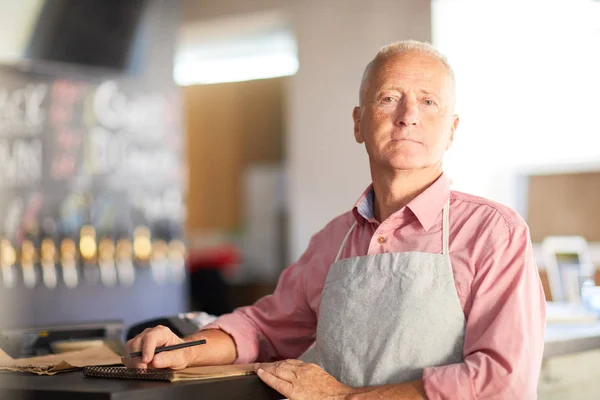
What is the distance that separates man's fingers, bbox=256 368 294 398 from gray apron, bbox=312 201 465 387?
0.44 feet

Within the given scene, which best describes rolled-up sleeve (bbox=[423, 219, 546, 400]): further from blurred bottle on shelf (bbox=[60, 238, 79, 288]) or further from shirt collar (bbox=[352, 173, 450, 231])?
blurred bottle on shelf (bbox=[60, 238, 79, 288])

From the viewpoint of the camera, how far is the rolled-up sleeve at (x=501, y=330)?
1.48m

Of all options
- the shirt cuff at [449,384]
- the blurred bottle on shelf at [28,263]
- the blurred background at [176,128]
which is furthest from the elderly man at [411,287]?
the blurred bottle on shelf at [28,263]

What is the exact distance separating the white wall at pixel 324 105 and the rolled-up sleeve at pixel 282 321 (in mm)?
3088

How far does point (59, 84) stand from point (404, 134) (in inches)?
141

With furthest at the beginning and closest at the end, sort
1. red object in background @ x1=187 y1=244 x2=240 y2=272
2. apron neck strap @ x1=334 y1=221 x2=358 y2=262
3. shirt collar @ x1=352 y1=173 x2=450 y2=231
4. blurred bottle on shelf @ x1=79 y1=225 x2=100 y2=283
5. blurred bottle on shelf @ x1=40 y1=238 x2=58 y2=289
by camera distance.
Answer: red object in background @ x1=187 y1=244 x2=240 y2=272 → blurred bottle on shelf @ x1=79 y1=225 x2=100 y2=283 → blurred bottle on shelf @ x1=40 y1=238 x2=58 y2=289 → apron neck strap @ x1=334 y1=221 x2=358 y2=262 → shirt collar @ x1=352 y1=173 x2=450 y2=231

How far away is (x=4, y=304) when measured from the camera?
4633 millimetres

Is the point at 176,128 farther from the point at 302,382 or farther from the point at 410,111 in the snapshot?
the point at 302,382

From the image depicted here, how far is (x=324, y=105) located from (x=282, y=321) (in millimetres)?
3502

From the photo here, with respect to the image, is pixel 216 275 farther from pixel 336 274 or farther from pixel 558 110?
pixel 336 274

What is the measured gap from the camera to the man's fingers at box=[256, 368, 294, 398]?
159 cm

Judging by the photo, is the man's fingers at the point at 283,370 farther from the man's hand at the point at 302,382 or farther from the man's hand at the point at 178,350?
the man's hand at the point at 178,350

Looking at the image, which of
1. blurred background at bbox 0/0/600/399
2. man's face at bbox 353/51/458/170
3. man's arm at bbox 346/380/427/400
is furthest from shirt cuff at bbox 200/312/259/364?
blurred background at bbox 0/0/600/399

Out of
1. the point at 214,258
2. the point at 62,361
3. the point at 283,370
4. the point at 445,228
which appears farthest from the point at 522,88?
the point at 62,361
